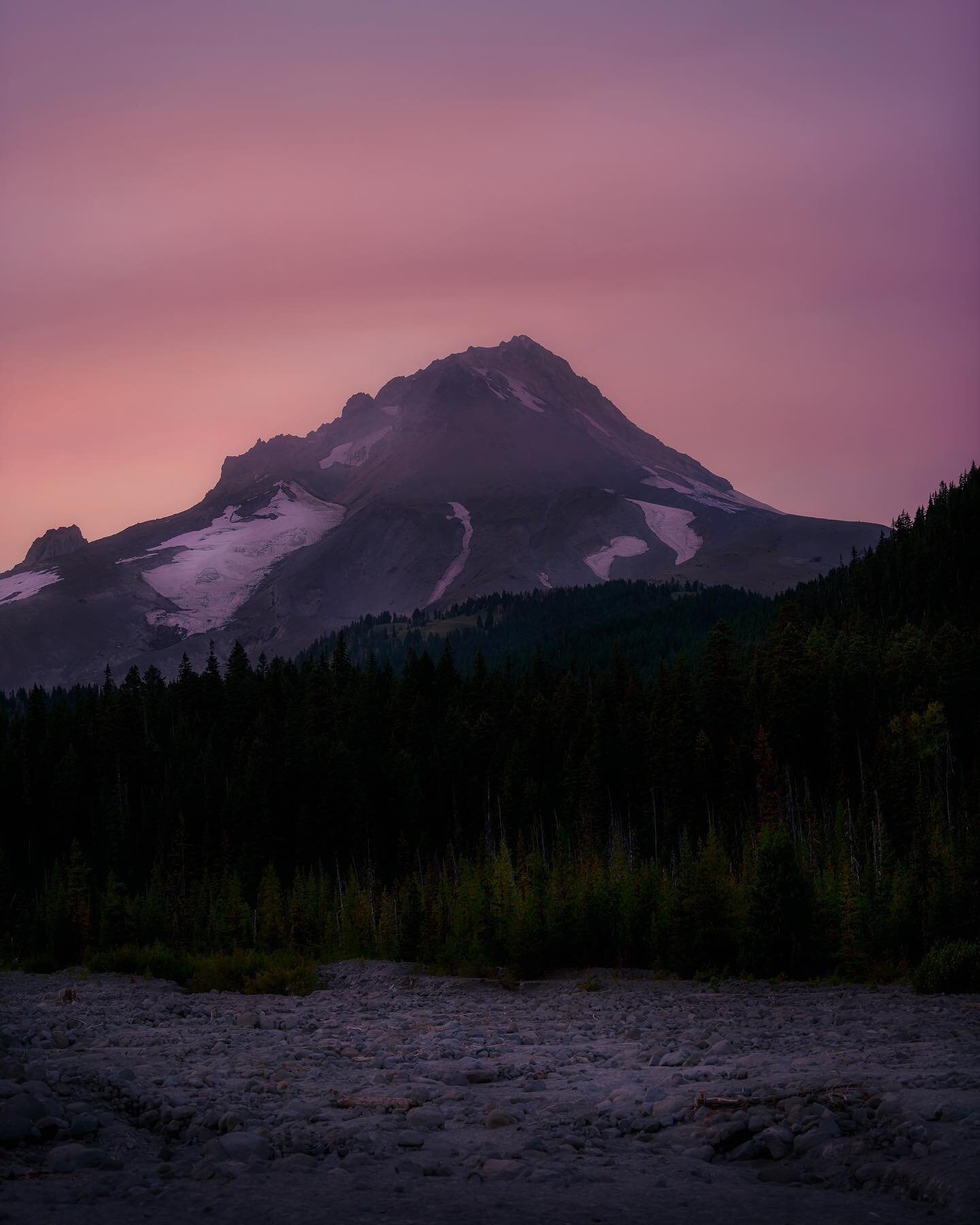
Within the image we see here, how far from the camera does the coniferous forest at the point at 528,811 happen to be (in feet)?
157

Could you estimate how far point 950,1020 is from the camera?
87.9 feet

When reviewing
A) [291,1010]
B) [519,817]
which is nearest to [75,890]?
[519,817]

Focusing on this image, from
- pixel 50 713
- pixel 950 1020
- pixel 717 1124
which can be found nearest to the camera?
pixel 717 1124

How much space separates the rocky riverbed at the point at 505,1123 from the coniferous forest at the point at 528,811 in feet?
58.8

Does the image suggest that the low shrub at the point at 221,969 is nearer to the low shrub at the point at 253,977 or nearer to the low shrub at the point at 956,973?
the low shrub at the point at 253,977

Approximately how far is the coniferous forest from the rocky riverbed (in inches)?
706

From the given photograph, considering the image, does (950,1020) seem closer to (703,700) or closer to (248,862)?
(703,700)

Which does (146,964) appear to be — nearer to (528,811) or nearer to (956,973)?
(956,973)

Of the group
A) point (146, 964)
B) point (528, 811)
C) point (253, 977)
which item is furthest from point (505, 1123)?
point (528, 811)

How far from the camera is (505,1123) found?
56.8ft

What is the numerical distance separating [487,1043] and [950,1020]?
36.7ft

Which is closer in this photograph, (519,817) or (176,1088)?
(176,1088)

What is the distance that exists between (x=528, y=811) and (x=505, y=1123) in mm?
82639

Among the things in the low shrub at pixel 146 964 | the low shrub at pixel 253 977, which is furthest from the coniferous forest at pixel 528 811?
the low shrub at pixel 146 964
